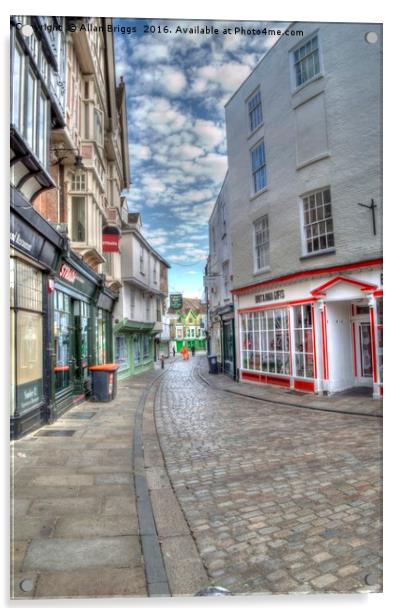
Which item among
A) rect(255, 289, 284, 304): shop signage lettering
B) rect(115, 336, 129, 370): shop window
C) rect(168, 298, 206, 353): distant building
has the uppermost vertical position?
rect(255, 289, 284, 304): shop signage lettering

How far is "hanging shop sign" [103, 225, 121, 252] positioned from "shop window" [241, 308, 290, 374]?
5.50 meters

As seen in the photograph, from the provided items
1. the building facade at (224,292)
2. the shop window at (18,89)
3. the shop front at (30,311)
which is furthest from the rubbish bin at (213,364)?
the shop window at (18,89)

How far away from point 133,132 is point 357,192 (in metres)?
6.30

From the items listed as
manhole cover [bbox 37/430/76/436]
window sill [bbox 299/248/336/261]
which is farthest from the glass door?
manhole cover [bbox 37/430/76/436]

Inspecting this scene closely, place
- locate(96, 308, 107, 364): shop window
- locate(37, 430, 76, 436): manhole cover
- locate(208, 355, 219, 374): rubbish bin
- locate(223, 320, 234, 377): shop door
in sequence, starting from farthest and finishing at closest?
locate(208, 355, 219, 374): rubbish bin < locate(223, 320, 234, 377): shop door < locate(96, 308, 107, 364): shop window < locate(37, 430, 76, 436): manhole cover

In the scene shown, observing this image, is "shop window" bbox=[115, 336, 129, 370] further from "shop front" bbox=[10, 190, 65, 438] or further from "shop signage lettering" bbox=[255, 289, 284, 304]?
"shop front" bbox=[10, 190, 65, 438]

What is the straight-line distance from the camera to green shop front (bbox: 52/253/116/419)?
23.8ft

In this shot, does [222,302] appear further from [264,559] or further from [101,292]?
[264,559]

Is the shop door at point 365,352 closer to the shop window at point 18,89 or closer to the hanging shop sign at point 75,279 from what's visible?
the hanging shop sign at point 75,279

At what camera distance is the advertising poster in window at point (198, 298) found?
2.70 m

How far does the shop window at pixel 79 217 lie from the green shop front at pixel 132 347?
5.89m

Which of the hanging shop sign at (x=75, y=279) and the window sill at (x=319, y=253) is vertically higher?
the window sill at (x=319, y=253)

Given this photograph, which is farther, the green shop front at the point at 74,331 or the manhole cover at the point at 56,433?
→ the green shop front at the point at 74,331

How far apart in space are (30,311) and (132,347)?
14167 millimetres
